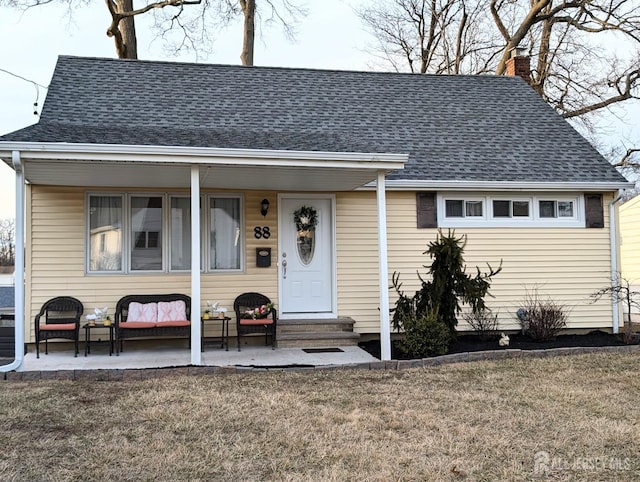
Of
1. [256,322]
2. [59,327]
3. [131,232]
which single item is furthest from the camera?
[131,232]

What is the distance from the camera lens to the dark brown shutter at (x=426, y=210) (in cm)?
992

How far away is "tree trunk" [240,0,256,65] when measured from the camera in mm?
19375

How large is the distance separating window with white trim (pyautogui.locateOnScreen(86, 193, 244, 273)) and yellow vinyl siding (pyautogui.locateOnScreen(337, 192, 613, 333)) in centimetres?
170

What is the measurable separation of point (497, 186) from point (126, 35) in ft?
44.2

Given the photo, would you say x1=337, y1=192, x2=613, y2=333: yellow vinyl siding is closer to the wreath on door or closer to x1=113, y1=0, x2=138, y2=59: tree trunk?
the wreath on door

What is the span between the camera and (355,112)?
37.6ft

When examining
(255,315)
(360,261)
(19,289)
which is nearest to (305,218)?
(360,261)

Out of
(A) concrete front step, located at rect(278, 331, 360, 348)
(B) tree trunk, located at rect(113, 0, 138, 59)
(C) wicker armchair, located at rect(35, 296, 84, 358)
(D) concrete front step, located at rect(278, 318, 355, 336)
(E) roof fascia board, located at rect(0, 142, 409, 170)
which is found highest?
(B) tree trunk, located at rect(113, 0, 138, 59)

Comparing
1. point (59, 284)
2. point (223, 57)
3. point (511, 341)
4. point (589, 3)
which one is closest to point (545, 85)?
point (589, 3)

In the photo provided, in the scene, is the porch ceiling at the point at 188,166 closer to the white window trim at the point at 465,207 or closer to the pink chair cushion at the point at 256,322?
the white window trim at the point at 465,207

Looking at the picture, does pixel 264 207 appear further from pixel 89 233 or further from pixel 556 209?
pixel 556 209

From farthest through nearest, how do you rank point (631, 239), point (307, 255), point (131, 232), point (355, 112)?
point (631, 239)
point (355, 112)
point (307, 255)
point (131, 232)

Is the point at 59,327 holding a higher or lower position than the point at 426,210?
lower

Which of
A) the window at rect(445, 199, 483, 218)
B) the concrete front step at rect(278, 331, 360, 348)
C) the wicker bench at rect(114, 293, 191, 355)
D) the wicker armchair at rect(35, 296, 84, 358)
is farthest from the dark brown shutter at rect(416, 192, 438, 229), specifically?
the wicker armchair at rect(35, 296, 84, 358)
